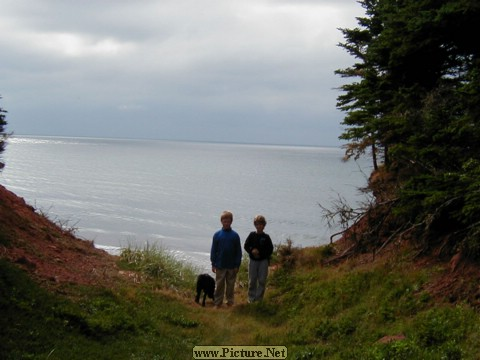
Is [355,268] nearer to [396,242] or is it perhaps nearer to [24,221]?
[396,242]

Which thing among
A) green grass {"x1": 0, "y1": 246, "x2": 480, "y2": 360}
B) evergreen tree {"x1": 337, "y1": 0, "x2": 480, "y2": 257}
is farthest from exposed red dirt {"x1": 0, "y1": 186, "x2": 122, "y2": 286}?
evergreen tree {"x1": 337, "y1": 0, "x2": 480, "y2": 257}

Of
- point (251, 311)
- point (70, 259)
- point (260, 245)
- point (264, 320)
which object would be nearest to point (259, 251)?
point (260, 245)

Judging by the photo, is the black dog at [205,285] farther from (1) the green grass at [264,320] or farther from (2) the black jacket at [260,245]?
(2) the black jacket at [260,245]

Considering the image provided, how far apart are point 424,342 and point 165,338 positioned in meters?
4.18

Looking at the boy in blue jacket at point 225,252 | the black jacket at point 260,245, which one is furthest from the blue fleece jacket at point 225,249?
the black jacket at point 260,245

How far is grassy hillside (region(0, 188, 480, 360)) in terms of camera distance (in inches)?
259

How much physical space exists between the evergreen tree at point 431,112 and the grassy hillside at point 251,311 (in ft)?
2.78

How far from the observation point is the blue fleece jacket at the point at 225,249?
10.9m

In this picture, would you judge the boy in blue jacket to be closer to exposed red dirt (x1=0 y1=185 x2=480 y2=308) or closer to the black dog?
the black dog

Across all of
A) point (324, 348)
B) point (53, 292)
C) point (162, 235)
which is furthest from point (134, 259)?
point (162, 235)

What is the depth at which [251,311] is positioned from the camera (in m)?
10.4

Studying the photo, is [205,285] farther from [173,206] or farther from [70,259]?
[173,206]

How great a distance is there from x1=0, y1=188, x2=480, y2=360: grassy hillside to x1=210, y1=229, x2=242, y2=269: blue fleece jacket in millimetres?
967

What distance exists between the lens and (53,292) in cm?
892
